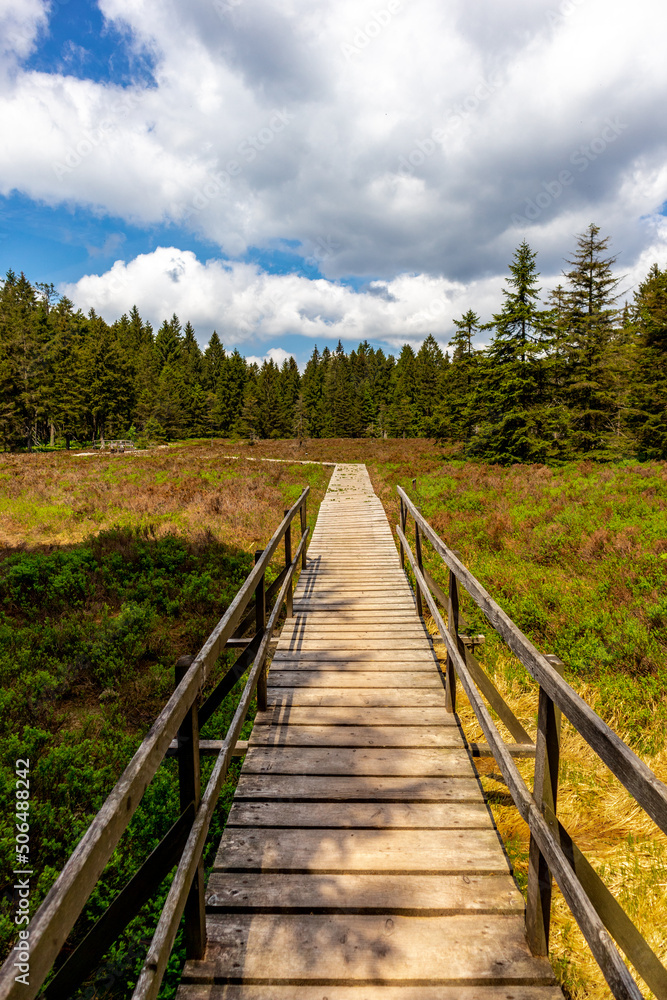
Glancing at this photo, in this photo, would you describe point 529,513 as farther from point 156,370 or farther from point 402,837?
point 156,370

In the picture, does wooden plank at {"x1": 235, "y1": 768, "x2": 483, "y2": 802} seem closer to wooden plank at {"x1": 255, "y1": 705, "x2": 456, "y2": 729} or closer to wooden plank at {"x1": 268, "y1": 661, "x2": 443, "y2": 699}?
wooden plank at {"x1": 255, "y1": 705, "x2": 456, "y2": 729}

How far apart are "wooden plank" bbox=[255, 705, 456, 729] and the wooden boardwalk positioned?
2cm

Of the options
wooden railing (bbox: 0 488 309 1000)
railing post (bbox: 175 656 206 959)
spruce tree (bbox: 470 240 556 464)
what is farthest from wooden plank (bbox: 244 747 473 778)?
spruce tree (bbox: 470 240 556 464)

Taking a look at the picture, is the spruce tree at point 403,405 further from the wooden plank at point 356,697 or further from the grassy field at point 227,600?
the wooden plank at point 356,697

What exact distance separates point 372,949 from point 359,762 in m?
1.37

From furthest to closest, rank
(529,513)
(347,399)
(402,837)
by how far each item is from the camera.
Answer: (347,399), (529,513), (402,837)

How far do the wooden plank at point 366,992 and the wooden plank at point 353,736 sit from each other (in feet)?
5.64

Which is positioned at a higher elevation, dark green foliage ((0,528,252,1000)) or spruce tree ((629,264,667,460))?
spruce tree ((629,264,667,460))

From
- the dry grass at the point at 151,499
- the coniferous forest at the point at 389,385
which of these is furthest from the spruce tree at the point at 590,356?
the dry grass at the point at 151,499

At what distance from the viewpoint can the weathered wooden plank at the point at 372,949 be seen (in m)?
2.26

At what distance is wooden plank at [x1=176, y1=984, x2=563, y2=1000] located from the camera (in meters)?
2.17

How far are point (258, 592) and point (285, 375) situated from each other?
269 feet

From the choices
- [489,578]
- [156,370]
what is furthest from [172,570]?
[156,370]

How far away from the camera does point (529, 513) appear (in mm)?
11914
